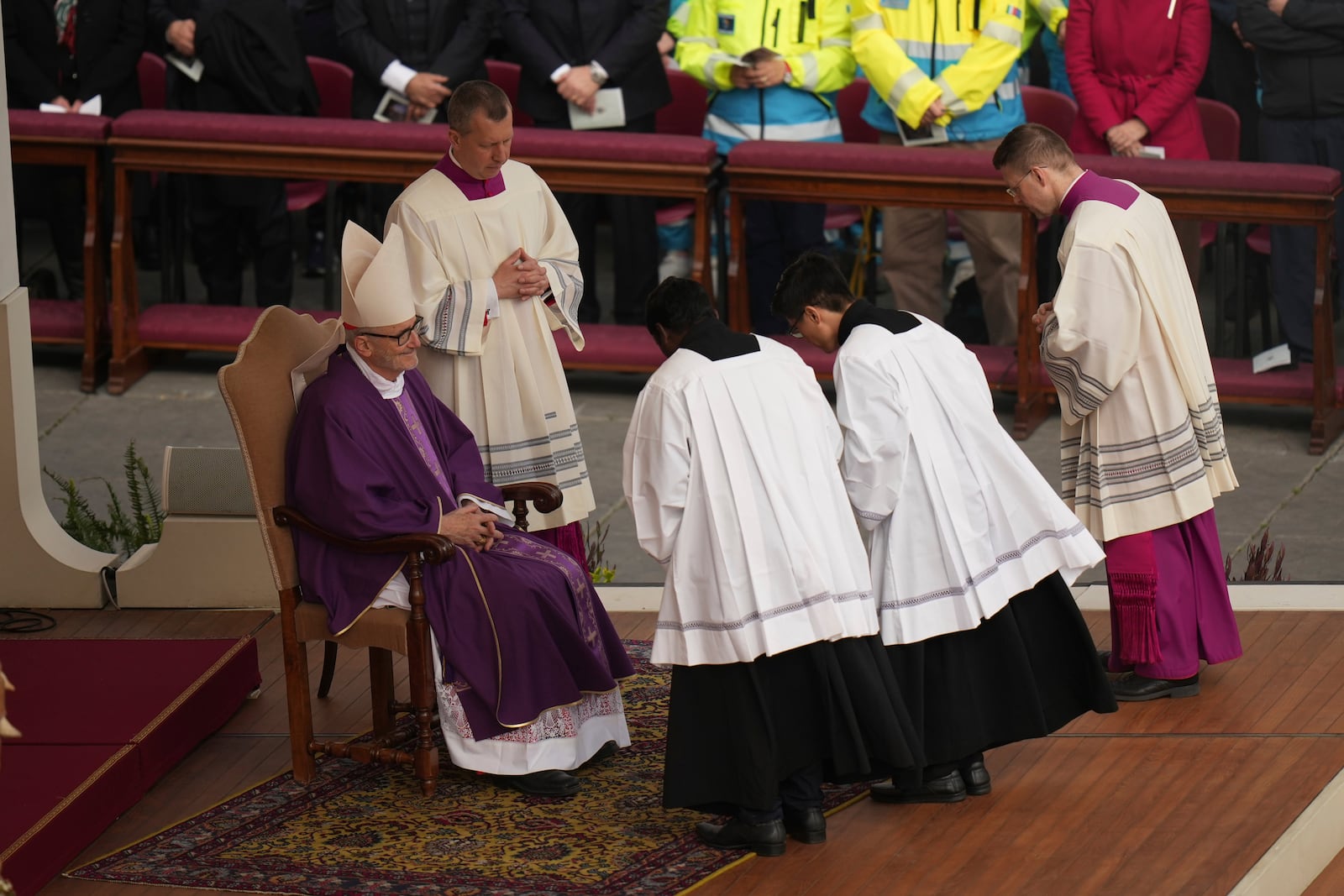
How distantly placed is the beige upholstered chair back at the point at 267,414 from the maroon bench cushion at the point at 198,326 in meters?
3.38

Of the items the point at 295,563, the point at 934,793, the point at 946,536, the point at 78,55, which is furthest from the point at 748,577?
the point at 78,55

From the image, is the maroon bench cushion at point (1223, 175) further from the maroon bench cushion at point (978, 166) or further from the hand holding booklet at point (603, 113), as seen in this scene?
the hand holding booklet at point (603, 113)

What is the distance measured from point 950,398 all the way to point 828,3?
12.9ft

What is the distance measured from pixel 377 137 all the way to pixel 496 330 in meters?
2.72

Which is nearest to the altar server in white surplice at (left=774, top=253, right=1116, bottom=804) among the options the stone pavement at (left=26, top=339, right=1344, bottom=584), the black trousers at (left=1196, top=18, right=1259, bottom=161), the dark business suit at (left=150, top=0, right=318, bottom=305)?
the stone pavement at (left=26, top=339, right=1344, bottom=584)

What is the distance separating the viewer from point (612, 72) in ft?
28.2

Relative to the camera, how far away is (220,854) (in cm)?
486

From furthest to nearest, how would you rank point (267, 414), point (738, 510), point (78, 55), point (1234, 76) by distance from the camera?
point (1234, 76) → point (78, 55) → point (267, 414) → point (738, 510)

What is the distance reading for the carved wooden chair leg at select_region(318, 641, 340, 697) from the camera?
5.75m

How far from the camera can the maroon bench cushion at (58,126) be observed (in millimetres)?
8453

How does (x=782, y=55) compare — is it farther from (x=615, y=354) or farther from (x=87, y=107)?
(x=87, y=107)

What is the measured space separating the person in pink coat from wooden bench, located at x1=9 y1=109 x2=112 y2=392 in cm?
396

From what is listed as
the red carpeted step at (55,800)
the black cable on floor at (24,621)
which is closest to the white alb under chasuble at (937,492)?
the red carpeted step at (55,800)

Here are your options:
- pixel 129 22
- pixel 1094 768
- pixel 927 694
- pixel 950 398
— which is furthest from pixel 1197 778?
pixel 129 22
